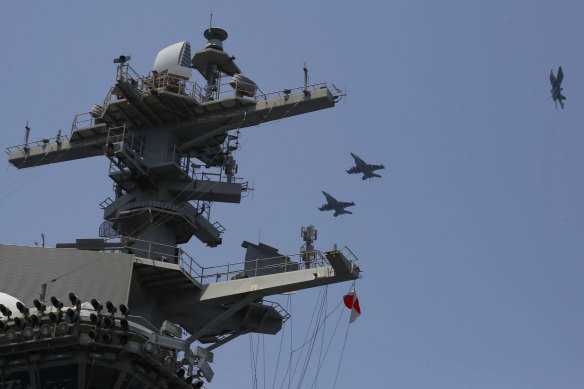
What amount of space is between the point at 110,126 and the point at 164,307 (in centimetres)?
1066

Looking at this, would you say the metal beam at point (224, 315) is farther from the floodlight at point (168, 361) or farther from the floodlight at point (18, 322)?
the floodlight at point (18, 322)

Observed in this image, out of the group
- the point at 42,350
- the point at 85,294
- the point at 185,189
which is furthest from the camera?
the point at 185,189

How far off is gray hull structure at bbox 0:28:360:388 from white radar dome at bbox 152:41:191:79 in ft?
0.91

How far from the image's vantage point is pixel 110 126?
181 feet

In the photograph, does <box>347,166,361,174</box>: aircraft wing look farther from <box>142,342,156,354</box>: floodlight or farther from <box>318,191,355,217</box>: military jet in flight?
<box>142,342,156,354</box>: floodlight

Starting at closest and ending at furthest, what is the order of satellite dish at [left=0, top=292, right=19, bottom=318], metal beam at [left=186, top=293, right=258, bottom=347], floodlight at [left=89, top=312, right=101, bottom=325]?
floodlight at [left=89, top=312, right=101, bottom=325]
satellite dish at [left=0, top=292, right=19, bottom=318]
metal beam at [left=186, top=293, right=258, bottom=347]

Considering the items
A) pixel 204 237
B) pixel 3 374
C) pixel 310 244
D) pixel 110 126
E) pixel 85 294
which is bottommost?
pixel 3 374

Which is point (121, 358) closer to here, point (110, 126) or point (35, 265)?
point (35, 265)

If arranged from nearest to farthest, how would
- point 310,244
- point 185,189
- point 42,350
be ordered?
1. point 42,350
2. point 310,244
3. point 185,189

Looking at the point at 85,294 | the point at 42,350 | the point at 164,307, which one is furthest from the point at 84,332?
the point at 164,307

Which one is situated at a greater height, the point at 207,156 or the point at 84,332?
the point at 207,156

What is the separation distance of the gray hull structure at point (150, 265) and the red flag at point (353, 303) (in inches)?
72.2

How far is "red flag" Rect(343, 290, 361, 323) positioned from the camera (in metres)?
49.5

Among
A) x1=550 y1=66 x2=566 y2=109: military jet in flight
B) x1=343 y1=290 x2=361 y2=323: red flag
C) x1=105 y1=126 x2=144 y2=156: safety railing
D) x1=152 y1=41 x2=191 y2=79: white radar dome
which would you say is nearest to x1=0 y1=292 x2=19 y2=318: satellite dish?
x1=105 y1=126 x2=144 y2=156: safety railing
